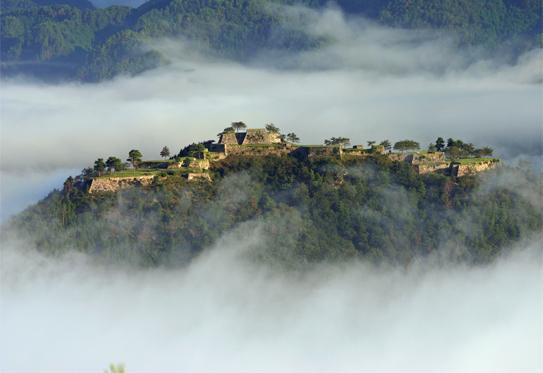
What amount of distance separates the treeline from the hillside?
8cm

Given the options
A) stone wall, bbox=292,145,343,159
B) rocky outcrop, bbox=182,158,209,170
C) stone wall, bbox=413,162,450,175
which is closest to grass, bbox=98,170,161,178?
rocky outcrop, bbox=182,158,209,170

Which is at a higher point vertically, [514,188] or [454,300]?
[514,188]

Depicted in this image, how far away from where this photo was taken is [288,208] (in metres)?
91.9

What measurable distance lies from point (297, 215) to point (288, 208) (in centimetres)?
98

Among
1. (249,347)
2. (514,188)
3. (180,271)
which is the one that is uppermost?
(514,188)

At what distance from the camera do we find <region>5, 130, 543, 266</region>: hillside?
88438 mm

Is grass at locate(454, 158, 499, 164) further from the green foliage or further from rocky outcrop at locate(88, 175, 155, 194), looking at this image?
rocky outcrop at locate(88, 175, 155, 194)

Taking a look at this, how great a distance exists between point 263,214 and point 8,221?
22.1m

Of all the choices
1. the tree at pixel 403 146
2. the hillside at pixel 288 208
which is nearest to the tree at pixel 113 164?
the hillside at pixel 288 208

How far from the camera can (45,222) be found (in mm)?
89000

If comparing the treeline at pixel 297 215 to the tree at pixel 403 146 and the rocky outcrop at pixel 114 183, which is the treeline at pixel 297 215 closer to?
the rocky outcrop at pixel 114 183

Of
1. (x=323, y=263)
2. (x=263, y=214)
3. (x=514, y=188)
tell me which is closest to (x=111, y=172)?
(x=263, y=214)

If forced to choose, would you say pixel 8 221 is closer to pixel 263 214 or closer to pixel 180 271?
pixel 180 271

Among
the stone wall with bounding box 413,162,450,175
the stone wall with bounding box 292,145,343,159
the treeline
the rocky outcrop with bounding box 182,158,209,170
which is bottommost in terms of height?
the treeline
